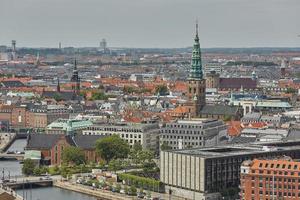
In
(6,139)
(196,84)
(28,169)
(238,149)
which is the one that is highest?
(196,84)

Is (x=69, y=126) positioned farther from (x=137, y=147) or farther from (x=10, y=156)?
(x=137, y=147)

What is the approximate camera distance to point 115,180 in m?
52.2

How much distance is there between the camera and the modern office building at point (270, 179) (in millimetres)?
41406

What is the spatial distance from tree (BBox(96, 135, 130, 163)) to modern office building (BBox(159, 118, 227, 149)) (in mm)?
4571

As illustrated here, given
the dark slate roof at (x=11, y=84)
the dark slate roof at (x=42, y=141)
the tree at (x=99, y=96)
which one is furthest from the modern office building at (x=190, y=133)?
the dark slate roof at (x=11, y=84)

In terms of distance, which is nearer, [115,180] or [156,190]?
[156,190]

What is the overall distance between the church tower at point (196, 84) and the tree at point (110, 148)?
16.1 meters

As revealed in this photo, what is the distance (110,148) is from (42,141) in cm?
539

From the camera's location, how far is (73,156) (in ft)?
191

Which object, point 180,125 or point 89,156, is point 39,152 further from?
point 180,125

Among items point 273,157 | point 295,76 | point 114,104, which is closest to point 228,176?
point 273,157

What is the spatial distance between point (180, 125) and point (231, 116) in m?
16.8

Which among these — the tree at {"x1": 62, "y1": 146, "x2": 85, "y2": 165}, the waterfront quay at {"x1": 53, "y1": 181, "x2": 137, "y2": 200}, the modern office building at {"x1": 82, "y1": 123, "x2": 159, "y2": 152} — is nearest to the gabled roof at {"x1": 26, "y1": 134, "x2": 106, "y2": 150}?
the tree at {"x1": 62, "y1": 146, "x2": 85, "y2": 165}

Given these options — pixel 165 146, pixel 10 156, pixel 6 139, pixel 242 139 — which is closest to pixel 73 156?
pixel 165 146
